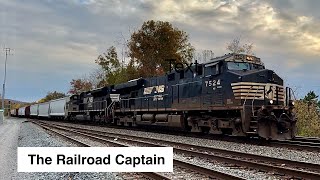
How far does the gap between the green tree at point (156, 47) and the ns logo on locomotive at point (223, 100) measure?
900 inches

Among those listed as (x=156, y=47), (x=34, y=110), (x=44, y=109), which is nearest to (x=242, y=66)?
Answer: (x=156, y=47)

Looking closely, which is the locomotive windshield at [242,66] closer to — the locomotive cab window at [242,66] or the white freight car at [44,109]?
the locomotive cab window at [242,66]

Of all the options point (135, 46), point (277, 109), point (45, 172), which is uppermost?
point (135, 46)

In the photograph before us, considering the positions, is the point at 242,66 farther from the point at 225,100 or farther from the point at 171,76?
the point at 171,76

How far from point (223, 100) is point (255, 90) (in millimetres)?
1424

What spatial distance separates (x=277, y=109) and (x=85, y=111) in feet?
78.3

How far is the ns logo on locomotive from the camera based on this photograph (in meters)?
14.3

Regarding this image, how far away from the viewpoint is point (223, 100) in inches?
615

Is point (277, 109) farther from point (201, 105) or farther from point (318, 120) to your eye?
point (318, 120)

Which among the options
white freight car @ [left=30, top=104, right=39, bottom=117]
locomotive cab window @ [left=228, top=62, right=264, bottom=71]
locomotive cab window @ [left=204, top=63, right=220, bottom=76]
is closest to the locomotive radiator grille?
locomotive cab window @ [left=228, top=62, right=264, bottom=71]

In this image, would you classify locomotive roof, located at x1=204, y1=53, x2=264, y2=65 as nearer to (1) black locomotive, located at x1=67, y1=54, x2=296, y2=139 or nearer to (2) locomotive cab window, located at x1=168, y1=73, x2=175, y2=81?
(1) black locomotive, located at x1=67, y1=54, x2=296, y2=139

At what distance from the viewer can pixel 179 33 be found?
1900 inches

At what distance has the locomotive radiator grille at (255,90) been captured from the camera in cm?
1472

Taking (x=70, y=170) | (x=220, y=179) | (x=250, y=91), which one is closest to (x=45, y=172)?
(x=70, y=170)
